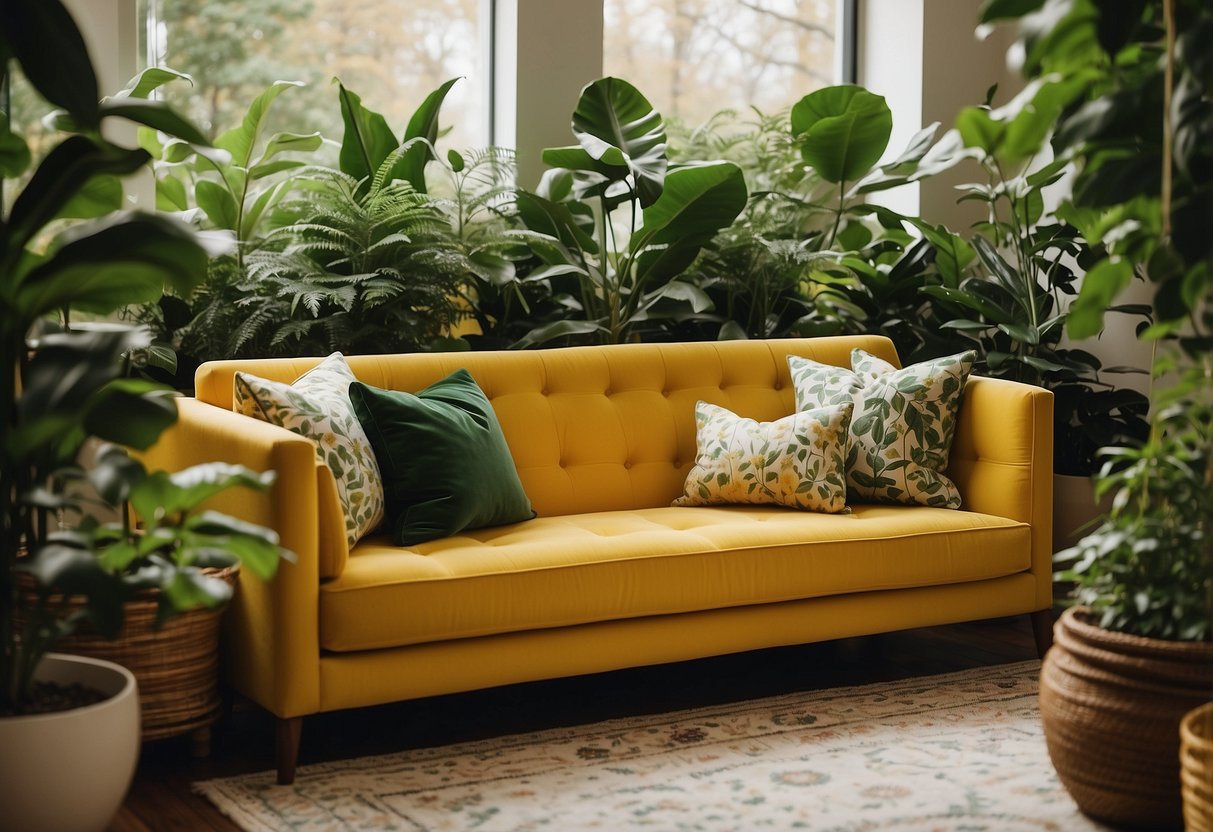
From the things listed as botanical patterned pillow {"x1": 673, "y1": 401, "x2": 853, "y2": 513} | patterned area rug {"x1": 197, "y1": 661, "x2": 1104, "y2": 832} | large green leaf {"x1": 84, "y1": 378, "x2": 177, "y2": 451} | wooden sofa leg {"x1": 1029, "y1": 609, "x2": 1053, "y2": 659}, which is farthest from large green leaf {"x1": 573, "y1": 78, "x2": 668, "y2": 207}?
large green leaf {"x1": 84, "y1": 378, "x2": 177, "y2": 451}

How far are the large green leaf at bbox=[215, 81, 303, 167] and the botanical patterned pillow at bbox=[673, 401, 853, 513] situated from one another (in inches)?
61.8

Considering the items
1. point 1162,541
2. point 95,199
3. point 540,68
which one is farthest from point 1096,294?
point 540,68

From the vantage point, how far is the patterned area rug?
2.61 m

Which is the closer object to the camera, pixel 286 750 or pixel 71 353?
pixel 71 353

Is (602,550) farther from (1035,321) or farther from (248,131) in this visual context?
(1035,321)

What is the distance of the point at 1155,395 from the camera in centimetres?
244

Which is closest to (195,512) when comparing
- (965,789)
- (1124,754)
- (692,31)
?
(965,789)

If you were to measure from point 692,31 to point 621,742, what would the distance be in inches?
123

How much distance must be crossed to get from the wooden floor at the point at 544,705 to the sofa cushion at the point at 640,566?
0.96ft

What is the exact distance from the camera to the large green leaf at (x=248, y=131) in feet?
13.2

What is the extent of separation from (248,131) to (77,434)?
5.83 ft

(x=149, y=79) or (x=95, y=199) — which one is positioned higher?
(x=149, y=79)

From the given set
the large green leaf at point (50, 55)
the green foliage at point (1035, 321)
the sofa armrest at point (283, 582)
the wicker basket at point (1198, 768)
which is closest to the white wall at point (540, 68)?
the green foliage at point (1035, 321)

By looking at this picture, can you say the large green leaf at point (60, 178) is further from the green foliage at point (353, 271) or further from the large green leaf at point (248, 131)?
the large green leaf at point (248, 131)
